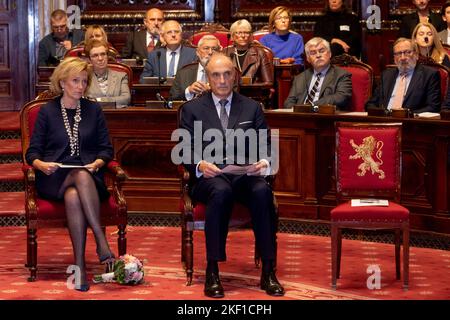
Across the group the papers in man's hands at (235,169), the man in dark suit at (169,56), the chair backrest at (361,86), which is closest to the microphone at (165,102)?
the man in dark suit at (169,56)

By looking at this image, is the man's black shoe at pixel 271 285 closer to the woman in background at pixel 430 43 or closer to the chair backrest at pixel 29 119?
the chair backrest at pixel 29 119

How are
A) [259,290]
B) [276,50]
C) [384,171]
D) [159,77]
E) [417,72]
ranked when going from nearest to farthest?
[259,290]
[384,171]
[417,72]
[159,77]
[276,50]

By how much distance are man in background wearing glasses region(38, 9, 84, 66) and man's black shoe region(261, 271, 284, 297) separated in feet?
18.9

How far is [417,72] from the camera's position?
8.41 m

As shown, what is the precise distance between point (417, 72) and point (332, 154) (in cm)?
91

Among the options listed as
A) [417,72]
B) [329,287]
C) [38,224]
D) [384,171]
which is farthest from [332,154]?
[38,224]

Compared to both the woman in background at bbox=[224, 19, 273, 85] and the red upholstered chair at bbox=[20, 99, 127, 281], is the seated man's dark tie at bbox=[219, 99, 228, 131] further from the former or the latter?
the woman in background at bbox=[224, 19, 273, 85]

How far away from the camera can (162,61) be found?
10273 millimetres

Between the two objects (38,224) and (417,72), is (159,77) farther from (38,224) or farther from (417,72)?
(38,224)

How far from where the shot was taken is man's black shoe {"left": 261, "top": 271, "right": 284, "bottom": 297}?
254 inches

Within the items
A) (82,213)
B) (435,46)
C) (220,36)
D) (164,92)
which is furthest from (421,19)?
(82,213)

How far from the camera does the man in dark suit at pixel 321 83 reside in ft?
28.4

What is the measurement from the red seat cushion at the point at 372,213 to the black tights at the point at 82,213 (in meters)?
1.46

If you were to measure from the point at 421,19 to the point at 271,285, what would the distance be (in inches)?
215
